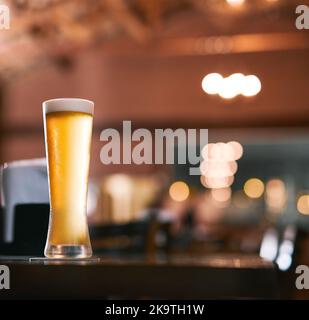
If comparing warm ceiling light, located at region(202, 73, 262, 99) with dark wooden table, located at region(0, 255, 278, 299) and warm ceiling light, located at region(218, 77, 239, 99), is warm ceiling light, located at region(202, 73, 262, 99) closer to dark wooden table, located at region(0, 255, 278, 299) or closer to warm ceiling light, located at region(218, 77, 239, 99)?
warm ceiling light, located at region(218, 77, 239, 99)

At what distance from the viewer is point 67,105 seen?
108 cm

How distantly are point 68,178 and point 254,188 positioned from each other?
10.7 meters

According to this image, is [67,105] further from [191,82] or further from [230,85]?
[191,82]

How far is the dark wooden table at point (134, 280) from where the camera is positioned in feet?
3.38

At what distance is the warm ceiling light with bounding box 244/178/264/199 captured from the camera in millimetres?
11094

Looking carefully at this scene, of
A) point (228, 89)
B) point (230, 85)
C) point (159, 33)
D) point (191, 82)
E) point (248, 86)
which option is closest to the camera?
point (248, 86)

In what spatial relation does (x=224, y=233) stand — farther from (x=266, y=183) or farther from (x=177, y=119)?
(x=266, y=183)

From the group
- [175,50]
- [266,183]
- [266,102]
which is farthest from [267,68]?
[266,183]

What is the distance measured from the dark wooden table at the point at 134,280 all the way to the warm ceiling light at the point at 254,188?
9.74m

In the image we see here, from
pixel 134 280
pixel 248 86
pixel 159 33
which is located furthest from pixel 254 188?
pixel 134 280

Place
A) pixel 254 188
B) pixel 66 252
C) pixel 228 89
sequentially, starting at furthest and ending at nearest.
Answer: pixel 254 188 → pixel 228 89 → pixel 66 252

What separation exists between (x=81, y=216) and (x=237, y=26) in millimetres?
9477

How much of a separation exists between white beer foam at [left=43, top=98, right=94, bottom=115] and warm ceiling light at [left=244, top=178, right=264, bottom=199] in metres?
9.81

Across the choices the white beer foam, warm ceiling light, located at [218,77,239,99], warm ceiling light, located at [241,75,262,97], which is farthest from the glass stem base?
warm ceiling light, located at [218,77,239,99]
